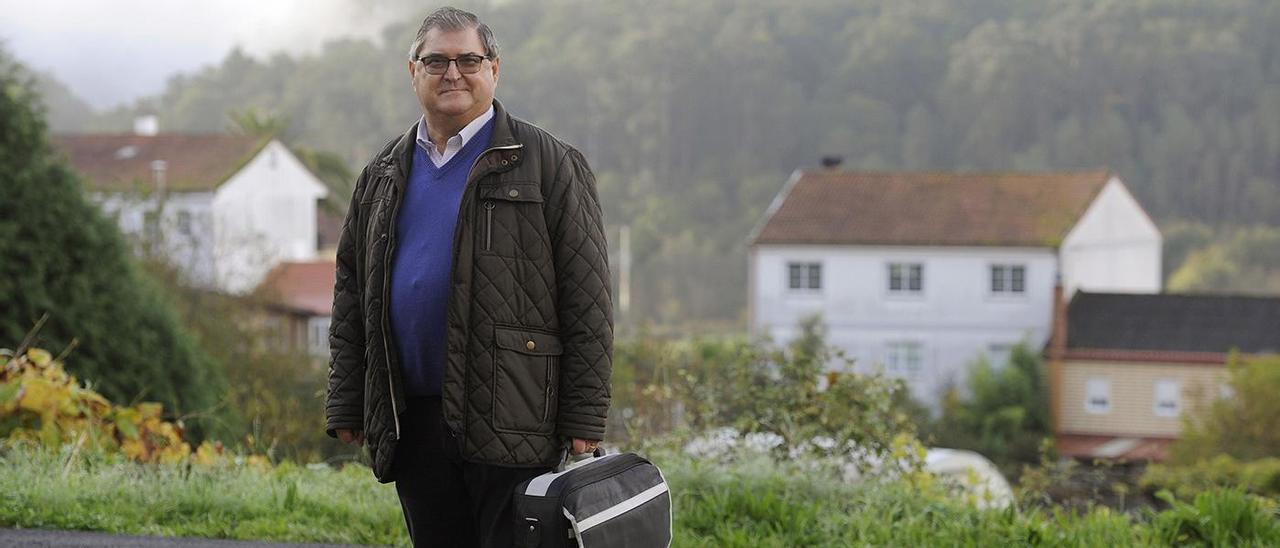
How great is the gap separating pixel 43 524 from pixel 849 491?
118 inches

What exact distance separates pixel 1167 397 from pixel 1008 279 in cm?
757

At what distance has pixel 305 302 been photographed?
166 ft

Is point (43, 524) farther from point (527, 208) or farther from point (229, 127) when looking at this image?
point (229, 127)

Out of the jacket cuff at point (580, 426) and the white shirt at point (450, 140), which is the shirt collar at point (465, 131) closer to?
the white shirt at point (450, 140)

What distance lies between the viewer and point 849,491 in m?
6.00

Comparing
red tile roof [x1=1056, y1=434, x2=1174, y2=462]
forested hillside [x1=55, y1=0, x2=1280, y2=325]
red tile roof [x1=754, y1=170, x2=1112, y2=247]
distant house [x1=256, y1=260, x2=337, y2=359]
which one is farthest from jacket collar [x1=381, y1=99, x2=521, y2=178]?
forested hillside [x1=55, y1=0, x2=1280, y2=325]

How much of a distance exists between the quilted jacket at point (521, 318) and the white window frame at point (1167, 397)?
154 feet

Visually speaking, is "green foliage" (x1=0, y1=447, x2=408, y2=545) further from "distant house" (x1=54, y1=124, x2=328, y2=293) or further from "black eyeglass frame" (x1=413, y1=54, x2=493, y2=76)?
"distant house" (x1=54, y1=124, x2=328, y2=293)

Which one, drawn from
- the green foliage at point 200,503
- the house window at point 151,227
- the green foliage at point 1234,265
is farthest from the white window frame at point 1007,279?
the green foliage at point 200,503

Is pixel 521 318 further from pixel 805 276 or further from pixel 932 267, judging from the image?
pixel 932 267

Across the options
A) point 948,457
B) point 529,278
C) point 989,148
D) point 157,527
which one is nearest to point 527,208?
point 529,278

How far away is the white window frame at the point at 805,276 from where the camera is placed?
178 feet

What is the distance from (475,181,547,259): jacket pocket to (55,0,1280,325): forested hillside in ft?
314

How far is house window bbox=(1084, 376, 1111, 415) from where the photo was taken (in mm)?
47719
